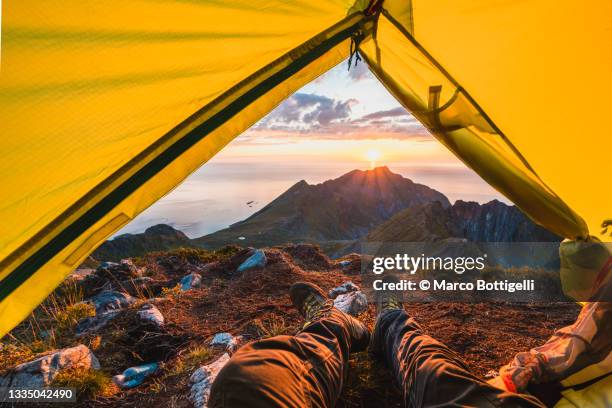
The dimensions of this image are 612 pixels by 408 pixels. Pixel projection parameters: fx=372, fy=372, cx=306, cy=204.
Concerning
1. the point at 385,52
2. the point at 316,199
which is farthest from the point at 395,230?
the point at 316,199

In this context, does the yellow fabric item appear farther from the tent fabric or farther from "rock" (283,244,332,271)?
"rock" (283,244,332,271)

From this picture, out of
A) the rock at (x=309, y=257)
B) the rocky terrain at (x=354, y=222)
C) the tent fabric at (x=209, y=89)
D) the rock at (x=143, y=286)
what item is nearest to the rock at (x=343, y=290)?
the rock at (x=309, y=257)

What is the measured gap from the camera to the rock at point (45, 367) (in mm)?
3053

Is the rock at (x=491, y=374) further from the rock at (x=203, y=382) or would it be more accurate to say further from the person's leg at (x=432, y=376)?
the rock at (x=203, y=382)

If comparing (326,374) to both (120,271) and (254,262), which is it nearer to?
(254,262)

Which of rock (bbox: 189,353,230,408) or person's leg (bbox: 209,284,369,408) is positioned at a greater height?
person's leg (bbox: 209,284,369,408)

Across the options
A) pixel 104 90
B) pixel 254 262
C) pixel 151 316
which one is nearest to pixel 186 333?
pixel 151 316

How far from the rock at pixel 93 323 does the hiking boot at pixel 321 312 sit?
2.28m

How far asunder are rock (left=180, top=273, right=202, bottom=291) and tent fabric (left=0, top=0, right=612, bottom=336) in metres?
4.15

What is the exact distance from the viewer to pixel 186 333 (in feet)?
13.3

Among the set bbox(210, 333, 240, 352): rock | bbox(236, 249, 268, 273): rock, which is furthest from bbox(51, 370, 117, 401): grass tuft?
bbox(236, 249, 268, 273): rock

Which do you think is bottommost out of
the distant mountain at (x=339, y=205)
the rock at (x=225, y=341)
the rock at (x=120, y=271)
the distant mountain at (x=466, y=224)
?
the distant mountain at (x=339, y=205)

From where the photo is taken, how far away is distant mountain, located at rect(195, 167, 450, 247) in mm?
59625

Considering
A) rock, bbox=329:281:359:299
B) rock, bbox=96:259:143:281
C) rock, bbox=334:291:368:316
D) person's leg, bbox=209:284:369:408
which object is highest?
person's leg, bbox=209:284:369:408
